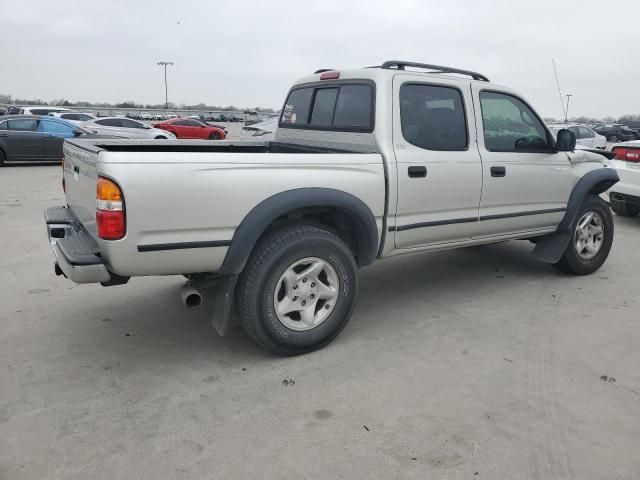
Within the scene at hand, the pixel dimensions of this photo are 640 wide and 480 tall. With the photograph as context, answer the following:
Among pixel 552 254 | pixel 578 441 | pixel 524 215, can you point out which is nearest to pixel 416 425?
pixel 578 441

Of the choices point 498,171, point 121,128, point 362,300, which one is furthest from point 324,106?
point 121,128

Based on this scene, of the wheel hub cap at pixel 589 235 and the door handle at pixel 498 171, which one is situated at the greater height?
the door handle at pixel 498 171

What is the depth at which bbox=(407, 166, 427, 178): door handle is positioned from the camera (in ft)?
12.5

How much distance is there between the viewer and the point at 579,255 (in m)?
5.32

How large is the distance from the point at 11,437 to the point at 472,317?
10.6ft

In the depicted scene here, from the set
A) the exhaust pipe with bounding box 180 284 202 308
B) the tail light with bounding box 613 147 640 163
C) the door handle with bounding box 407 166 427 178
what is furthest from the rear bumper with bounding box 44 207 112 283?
the tail light with bounding box 613 147 640 163

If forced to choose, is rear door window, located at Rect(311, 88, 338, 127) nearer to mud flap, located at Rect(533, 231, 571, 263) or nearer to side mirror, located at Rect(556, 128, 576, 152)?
side mirror, located at Rect(556, 128, 576, 152)

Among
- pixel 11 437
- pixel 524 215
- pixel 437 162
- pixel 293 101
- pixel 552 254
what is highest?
pixel 293 101

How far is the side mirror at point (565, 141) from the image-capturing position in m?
4.70

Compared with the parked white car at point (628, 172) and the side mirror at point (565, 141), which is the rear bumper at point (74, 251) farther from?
the parked white car at point (628, 172)

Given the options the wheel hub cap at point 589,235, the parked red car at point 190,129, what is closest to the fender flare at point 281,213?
the wheel hub cap at point 589,235

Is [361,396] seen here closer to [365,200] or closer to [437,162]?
[365,200]

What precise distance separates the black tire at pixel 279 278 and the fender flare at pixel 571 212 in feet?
8.42

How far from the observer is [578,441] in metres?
2.63
